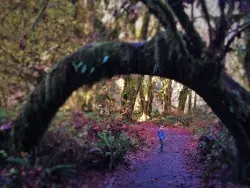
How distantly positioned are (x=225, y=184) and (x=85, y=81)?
3.94 meters

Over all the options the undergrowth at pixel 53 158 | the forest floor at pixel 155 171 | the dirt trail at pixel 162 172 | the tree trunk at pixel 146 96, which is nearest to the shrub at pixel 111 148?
the forest floor at pixel 155 171

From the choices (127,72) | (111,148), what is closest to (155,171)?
(111,148)

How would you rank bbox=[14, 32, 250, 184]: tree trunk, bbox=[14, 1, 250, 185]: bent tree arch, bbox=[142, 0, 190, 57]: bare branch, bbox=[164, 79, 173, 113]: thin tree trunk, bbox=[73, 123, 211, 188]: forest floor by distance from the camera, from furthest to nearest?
bbox=[164, 79, 173, 113]: thin tree trunk
bbox=[73, 123, 211, 188]: forest floor
bbox=[14, 32, 250, 184]: tree trunk
bbox=[14, 1, 250, 185]: bent tree arch
bbox=[142, 0, 190, 57]: bare branch

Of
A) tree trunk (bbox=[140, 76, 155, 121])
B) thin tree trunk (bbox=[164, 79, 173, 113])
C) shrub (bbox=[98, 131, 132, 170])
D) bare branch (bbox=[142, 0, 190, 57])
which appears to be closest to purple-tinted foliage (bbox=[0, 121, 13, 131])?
bare branch (bbox=[142, 0, 190, 57])

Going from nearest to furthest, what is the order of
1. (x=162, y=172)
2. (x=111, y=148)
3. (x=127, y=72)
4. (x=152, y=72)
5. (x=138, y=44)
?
(x=138, y=44), (x=127, y=72), (x=152, y=72), (x=111, y=148), (x=162, y=172)

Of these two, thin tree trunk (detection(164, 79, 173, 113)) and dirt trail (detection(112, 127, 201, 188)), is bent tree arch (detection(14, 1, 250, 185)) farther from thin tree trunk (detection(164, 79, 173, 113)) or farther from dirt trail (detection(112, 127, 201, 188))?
thin tree trunk (detection(164, 79, 173, 113))

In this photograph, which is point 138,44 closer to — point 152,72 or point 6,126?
point 152,72

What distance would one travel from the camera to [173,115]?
28.9 meters

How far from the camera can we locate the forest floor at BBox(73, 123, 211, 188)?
33.6ft

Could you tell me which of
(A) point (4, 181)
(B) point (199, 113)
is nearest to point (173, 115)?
(B) point (199, 113)

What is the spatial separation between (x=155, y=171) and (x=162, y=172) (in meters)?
0.25

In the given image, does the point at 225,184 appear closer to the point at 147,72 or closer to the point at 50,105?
the point at 147,72

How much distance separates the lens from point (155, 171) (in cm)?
1251

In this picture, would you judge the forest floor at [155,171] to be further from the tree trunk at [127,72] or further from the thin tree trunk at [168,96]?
the thin tree trunk at [168,96]
